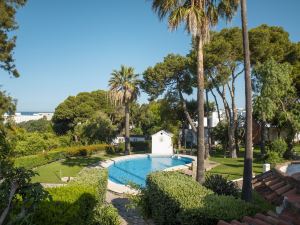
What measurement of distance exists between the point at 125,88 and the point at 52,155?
10936mm

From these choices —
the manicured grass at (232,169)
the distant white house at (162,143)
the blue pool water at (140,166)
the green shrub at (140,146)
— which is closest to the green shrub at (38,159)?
the blue pool water at (140,166)

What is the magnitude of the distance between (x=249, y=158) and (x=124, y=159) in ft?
79.6

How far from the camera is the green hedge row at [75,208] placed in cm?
897

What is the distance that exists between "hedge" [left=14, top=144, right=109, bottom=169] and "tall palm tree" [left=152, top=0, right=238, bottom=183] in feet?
50.4

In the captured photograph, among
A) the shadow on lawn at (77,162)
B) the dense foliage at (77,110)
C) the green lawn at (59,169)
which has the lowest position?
the green lawn at (59,169)

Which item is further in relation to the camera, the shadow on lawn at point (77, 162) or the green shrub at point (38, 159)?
the shadow on lawn at point (77, 162)

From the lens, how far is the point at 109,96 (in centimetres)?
3931

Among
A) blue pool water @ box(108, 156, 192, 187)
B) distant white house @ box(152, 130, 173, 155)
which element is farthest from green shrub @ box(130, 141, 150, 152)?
blue pool water @ box(108, 156, 192, 187)

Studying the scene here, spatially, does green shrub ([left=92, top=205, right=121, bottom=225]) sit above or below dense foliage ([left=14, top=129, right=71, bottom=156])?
below

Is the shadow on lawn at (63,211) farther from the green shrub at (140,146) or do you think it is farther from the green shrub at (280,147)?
the green shrub at (140,146)

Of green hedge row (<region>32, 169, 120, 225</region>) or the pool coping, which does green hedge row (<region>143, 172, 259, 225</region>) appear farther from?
the pool coping

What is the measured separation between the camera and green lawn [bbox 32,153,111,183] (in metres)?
23.8

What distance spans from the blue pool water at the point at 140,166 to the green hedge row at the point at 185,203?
1456cm

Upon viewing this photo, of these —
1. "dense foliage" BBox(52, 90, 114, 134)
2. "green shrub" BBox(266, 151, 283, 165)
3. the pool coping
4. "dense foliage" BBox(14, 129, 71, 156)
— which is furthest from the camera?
"dense foliage" BBox(52, 90, 114, 134)
